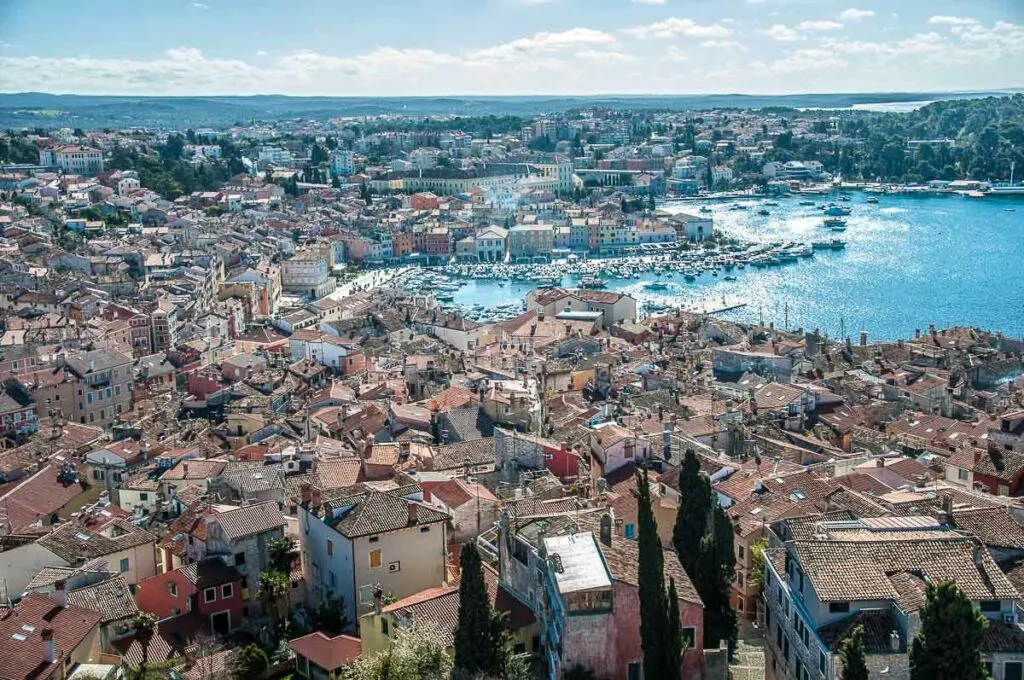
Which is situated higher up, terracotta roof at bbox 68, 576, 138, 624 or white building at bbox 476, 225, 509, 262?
terracotta roof at bbox 68, 576, 138, 624

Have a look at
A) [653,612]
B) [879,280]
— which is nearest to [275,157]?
[879,280]

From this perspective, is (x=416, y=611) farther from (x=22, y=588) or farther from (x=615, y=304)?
(x=615, y=304)

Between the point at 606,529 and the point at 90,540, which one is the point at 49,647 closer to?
the point at 90,540

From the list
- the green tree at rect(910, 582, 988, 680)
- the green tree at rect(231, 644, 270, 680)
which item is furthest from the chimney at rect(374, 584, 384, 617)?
the green tree at rect(910, 582, 988, 680)

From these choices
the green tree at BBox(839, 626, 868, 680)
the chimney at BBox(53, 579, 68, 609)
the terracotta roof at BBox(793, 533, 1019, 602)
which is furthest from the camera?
the chimney at BBox(53, 579, 68, 609)

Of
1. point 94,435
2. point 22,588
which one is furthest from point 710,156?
point 22,588

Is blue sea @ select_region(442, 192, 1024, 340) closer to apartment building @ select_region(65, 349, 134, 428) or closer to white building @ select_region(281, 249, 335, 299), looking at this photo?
white building @ select_region(281, 249, 335, 299)
